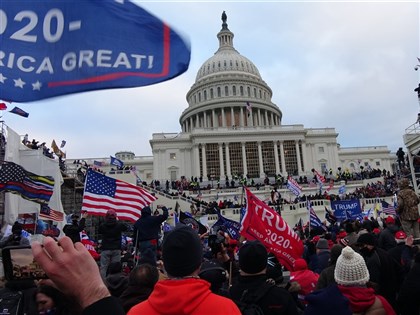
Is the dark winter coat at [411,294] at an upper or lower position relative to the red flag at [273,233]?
lower

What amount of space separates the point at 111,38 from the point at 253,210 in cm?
483

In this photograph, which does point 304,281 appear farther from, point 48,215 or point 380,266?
point 48,215

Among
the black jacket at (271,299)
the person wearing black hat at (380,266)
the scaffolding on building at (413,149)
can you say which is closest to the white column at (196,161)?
the scaffolding on building at (413,149)

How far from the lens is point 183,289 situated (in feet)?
7.61

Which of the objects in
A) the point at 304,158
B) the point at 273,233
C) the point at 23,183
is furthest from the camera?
the point at 304,158

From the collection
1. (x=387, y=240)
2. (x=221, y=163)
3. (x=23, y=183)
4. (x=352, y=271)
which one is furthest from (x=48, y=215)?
(x=221, y=163)

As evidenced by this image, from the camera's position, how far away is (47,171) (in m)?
21.1

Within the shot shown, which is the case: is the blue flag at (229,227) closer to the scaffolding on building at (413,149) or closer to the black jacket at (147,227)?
the black jacket at (147,227)

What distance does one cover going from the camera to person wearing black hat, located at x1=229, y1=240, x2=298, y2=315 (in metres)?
3.44

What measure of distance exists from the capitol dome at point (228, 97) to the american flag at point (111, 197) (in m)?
66.3

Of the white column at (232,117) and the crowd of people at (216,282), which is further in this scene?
the white column at (232,117)

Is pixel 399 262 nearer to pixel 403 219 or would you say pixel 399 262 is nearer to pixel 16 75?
pixel 403 219

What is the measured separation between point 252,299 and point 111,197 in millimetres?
8161

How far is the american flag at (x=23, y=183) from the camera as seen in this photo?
505 inches
